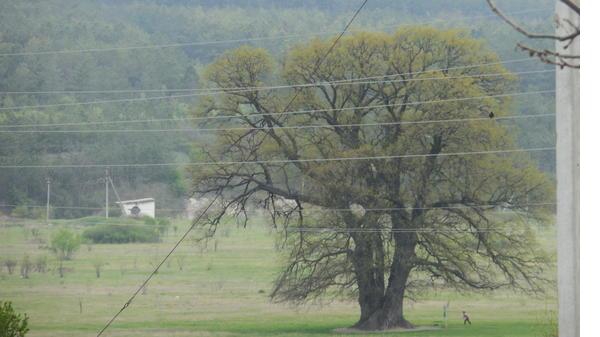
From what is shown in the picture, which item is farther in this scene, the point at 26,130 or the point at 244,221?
the point at 26,130

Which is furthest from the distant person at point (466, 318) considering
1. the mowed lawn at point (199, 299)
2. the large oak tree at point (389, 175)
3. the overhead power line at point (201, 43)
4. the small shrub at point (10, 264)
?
the small shrub at point (10, 264)

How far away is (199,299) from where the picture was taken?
42.1 feet

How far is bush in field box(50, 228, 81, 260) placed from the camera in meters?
13.1

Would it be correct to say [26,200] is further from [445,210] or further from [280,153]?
[445,210]

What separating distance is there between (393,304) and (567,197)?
6337 millimetres

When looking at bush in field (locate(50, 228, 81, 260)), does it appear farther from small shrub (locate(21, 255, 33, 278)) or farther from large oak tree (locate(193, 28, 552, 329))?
large oak tree (locate(193, 28, 552, 329))

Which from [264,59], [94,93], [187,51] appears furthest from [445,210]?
[94,93]

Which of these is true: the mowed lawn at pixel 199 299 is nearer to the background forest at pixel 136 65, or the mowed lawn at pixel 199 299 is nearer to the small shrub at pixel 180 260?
the small shrub at pixel 180 260

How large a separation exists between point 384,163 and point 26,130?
482 centimetres

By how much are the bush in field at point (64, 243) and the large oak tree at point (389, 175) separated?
77.5 inches

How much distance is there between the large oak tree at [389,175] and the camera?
39.3ft

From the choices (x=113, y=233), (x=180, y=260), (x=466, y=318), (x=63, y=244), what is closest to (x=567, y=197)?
(x=466, y=318)

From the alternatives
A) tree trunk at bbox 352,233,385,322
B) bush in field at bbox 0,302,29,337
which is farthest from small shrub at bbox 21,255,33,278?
bush in field at bbox 0,302,29,337

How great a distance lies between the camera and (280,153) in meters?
12.3
